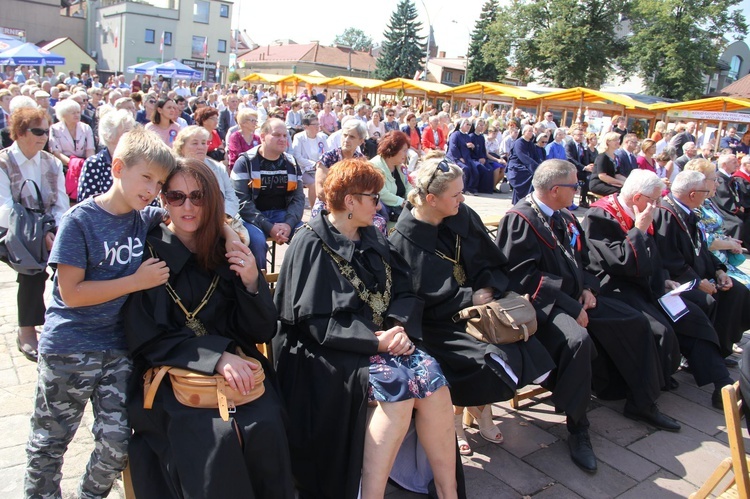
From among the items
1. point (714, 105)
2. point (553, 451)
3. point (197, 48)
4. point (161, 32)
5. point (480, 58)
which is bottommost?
point (553, 451)

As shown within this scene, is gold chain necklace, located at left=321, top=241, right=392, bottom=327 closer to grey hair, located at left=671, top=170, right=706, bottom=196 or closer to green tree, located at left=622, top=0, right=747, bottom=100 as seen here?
grey hair, located at left=671, top=170, right=706, bottom=196

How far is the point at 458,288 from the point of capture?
3.32 m

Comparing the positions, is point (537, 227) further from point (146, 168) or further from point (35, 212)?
point (35, 212)

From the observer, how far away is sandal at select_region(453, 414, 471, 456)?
3.27 metres

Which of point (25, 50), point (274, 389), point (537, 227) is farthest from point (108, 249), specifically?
point (25, 50)

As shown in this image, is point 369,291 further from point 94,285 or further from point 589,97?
point 589,97

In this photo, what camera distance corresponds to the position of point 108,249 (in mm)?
2229

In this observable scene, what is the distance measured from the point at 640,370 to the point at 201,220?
2.94 meters

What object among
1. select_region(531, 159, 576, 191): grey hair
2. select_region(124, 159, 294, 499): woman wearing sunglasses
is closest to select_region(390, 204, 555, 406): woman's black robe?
select_region(531, 159, 576, 191): grey hair

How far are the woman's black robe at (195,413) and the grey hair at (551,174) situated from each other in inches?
83.5

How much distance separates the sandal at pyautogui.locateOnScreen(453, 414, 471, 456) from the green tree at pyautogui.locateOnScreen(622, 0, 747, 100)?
50.6 m

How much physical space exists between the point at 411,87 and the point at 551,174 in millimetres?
21021

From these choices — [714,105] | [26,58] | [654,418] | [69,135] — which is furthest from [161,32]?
[654,418]

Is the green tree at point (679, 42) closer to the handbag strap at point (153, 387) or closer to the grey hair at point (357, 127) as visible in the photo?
the grey hair at point (357, 127)
